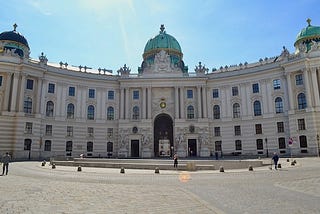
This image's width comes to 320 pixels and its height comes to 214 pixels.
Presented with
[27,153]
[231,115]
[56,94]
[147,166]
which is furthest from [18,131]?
[231,115]

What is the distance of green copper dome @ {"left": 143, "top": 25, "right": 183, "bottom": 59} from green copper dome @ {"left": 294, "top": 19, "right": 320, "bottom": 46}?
103ft

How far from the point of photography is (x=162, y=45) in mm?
76875

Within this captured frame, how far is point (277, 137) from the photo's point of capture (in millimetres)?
59125

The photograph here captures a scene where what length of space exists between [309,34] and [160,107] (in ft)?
128

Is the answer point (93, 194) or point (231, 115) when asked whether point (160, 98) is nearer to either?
point (231, 115)

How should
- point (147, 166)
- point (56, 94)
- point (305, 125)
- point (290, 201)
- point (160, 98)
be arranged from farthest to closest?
point (160, 98) → point (56, 94) → point (305, 125) → point (147, 166) → point (290, 201)

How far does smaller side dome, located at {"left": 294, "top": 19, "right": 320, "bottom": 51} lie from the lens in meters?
62.9

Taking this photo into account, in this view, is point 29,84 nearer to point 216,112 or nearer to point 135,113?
point 135,113

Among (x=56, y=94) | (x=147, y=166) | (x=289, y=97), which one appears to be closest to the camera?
(x=147, y=166)

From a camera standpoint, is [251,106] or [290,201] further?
[251,106]

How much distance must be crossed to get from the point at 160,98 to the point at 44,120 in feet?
90.3

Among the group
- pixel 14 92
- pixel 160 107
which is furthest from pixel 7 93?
pixel 160 107

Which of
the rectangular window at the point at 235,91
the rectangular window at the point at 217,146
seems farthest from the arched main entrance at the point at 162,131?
the rectangular window at the point at 235,91

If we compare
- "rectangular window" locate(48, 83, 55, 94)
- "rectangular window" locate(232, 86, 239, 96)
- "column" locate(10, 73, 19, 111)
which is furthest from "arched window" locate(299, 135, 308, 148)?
"column" locate(10, 73, 19, 111)
